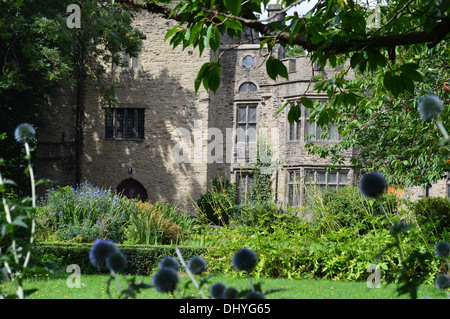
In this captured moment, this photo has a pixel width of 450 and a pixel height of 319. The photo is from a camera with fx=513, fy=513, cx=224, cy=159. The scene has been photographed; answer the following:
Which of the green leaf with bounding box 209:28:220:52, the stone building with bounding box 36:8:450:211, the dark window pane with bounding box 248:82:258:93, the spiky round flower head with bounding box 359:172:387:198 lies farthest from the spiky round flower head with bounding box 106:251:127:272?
the dark window pane with bounding box 248:82:258:93

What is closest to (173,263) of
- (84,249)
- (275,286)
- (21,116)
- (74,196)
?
(275,286)

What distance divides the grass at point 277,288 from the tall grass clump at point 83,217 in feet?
5.81

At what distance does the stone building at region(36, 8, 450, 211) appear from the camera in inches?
762

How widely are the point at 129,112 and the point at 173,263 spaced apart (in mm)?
18511

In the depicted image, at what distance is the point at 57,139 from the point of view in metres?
19.4

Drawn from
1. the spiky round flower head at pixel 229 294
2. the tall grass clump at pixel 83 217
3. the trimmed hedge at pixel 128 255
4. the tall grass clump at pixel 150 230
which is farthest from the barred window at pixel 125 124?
the spiky round flower head at pixel 229 294

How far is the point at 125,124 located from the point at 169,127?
1.79 meters

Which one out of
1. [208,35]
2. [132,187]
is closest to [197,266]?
[208,35]

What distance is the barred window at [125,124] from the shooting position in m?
19.9

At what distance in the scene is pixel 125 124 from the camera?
65.5 ft

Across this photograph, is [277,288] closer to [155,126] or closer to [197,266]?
[197,266]

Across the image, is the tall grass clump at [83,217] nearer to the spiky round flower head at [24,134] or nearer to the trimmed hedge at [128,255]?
the trimmed hedge at [128,255]

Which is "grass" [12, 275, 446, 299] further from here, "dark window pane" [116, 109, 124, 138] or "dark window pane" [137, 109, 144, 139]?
"dark window pane" [116, 109, 124, 138]
